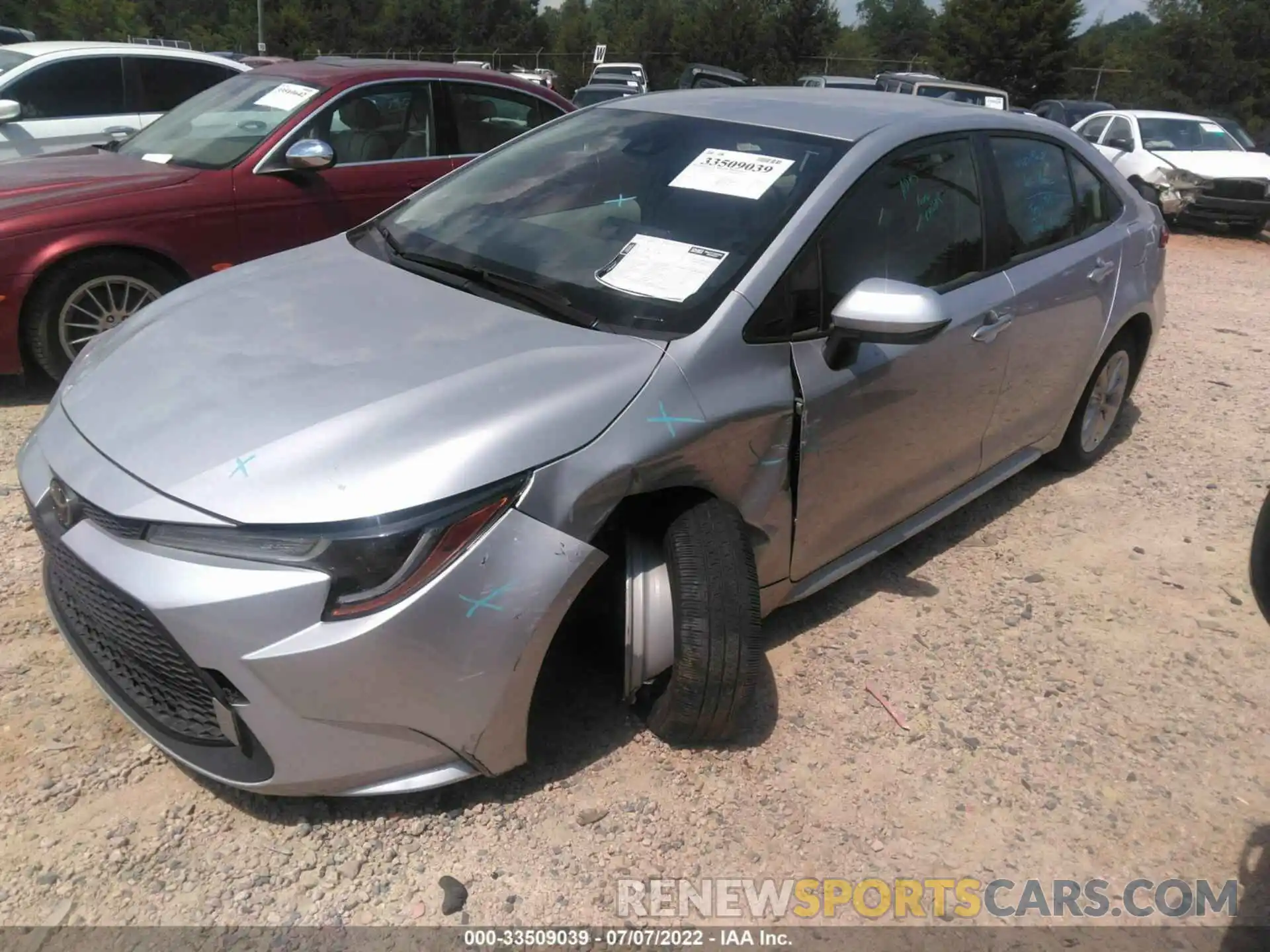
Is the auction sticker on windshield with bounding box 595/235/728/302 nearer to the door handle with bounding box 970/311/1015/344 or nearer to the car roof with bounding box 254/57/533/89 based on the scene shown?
the door handle with bounding box 970/311/1015/344

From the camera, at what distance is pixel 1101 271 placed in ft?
13.8

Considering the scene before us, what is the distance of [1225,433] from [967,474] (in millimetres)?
2730

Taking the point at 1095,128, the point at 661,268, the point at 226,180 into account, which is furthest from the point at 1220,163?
the point at 661,268

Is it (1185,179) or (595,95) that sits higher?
(595,95)

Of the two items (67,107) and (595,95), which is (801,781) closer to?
(67,107)

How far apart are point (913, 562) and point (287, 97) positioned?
13.7ft

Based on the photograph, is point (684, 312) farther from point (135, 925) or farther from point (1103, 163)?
point (1103, 163)

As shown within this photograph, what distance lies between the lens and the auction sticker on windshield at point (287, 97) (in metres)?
5.48

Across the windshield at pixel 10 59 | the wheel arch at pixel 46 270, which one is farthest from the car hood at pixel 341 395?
the windshield at pixel 10 59

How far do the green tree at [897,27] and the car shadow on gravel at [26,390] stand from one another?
34877mm

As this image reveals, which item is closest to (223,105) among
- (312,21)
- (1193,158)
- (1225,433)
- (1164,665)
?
(1164,665)

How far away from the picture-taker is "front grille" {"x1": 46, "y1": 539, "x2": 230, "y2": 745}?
86.6 inches

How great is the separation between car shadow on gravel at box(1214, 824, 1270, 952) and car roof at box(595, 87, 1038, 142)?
2.29 metres

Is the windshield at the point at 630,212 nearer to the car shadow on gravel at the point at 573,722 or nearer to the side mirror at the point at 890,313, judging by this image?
the side mirror at the point at 890,313
